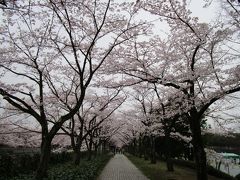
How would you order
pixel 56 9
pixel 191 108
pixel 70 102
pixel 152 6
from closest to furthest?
pixel 56 9, pixel 152 6, pixel 191 108, pixel 70 102

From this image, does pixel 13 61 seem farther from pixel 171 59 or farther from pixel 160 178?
pixel 160 178

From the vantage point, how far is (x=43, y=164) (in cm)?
981

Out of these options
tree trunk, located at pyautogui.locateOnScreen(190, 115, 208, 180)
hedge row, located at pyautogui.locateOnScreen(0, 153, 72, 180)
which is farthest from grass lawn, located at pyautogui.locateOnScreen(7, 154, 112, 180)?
tree trunk, located at pyautogui.locateOnScreen(190, 115, 208, 180)

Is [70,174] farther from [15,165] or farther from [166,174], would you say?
[166,174]

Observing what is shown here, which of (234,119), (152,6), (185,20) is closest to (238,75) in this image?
(185,20)

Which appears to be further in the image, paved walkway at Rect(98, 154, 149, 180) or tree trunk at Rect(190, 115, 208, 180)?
paved walkway at Rect(98, 154, 149, 180)

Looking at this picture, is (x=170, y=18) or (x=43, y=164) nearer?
(x=43, y=164)

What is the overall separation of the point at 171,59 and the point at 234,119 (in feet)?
16.7

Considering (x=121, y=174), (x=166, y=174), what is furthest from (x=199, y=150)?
(x=121, y=174)

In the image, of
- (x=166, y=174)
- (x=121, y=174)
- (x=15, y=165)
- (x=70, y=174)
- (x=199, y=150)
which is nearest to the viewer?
(x=199, y=150)

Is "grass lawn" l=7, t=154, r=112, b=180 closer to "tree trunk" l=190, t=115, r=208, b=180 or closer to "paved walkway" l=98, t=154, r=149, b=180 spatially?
"paved walkway" l=98, t=154, r=149, b=180

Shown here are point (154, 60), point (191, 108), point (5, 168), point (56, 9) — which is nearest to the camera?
point (56, 9)

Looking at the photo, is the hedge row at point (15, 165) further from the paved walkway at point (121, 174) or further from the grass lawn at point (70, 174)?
the paved walkway at point (121, 174)

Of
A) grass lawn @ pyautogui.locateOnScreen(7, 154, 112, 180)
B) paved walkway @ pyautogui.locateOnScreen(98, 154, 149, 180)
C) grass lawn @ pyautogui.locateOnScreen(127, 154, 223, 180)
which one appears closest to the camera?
grass lawn @ pyautogui.locateOnScreen(7, 154, 112, 180)
